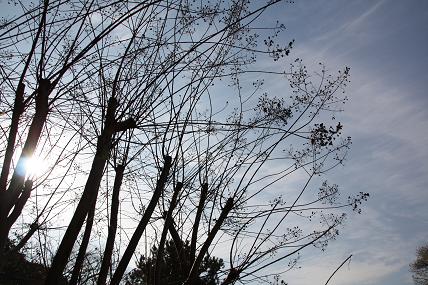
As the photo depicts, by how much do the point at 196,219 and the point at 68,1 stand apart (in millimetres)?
2291

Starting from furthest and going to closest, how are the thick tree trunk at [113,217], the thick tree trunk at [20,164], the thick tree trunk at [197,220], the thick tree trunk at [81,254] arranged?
the thick tree trunk at [197,220], the thick tree trunk at [113,217], the thick tree trunk at [81,254], the thick tree trunk at [20,164]

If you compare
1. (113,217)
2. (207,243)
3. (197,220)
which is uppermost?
(197,220)

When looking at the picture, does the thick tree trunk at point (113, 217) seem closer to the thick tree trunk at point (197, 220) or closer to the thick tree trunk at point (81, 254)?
the thick tree trunk at point (81, 254)

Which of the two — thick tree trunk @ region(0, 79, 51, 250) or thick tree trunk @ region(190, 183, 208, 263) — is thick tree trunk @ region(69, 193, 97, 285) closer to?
thick tree trunk @ region(0, 79, 51, 250)

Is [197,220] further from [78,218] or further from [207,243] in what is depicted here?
[78,218]

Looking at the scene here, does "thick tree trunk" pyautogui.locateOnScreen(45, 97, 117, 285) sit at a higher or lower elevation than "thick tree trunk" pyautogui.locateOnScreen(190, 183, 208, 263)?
lower

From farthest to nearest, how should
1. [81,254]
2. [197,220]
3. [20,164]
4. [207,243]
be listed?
[197,220] < [207,243] < [81,254] < [20,164]

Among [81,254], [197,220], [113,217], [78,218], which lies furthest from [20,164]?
[197,220]

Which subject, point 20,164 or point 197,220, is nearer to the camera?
point 20,164

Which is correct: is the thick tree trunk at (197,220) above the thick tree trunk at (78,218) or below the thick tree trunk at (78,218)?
above

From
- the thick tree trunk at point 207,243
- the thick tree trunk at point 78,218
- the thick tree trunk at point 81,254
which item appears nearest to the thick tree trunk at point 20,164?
the thick tree trunk at point 78,218

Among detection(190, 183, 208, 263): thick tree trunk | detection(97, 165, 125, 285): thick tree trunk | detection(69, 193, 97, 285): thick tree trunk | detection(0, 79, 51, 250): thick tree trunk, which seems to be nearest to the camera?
detection(0, 79, 51, 250): thick tree trunk

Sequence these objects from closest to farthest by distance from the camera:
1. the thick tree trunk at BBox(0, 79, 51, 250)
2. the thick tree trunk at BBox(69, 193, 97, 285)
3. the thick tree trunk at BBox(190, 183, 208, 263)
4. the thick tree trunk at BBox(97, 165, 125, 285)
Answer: the thick tree trunk at BBox(0, 79, 51, 250)
the thick tree trunk at BBox(69, 193, 97, 285)
the thick tree trunk at BBox(97, 165, 125, 285)
the thick tree trunk at BBox(190, 183, 208, 263)

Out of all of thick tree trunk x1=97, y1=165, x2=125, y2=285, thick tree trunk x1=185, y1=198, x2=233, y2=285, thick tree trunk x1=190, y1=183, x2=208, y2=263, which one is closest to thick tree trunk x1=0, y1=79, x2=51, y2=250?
thick tree trunk x1=97, y1=165, x2=125, y2=285
